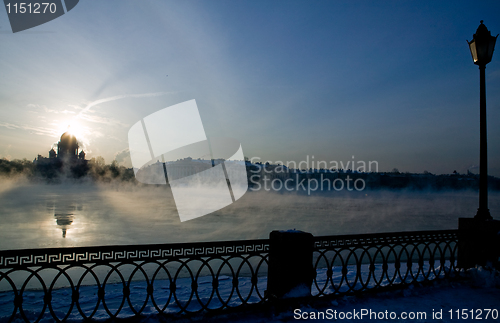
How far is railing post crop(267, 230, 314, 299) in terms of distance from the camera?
3.95 m

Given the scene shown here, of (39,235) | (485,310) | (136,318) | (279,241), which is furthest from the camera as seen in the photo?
(39,235)

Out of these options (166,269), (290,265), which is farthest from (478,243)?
(166,269)

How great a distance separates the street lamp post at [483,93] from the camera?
232 inches

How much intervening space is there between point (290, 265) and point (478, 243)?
171 inches

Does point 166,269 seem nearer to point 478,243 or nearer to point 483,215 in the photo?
point 478,243

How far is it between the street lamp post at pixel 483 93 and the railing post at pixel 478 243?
8.3 inches

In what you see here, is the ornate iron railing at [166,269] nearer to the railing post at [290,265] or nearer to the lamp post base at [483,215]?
the railing post at [290,265]

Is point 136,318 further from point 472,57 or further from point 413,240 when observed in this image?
point 472,57

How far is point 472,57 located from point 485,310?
16.2ft

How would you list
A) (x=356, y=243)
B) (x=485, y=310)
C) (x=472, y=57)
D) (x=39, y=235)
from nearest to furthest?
(x=485, y=310), (x=356, y=243), (x=472, y=57), (x=39, y=235)

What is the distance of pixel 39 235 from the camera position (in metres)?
21.6

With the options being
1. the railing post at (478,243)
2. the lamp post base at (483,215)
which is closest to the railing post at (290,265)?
the railing post at (478,243)

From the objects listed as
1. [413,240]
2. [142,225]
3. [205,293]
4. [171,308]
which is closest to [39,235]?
[142,225]

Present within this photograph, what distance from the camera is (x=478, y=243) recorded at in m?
5.77
